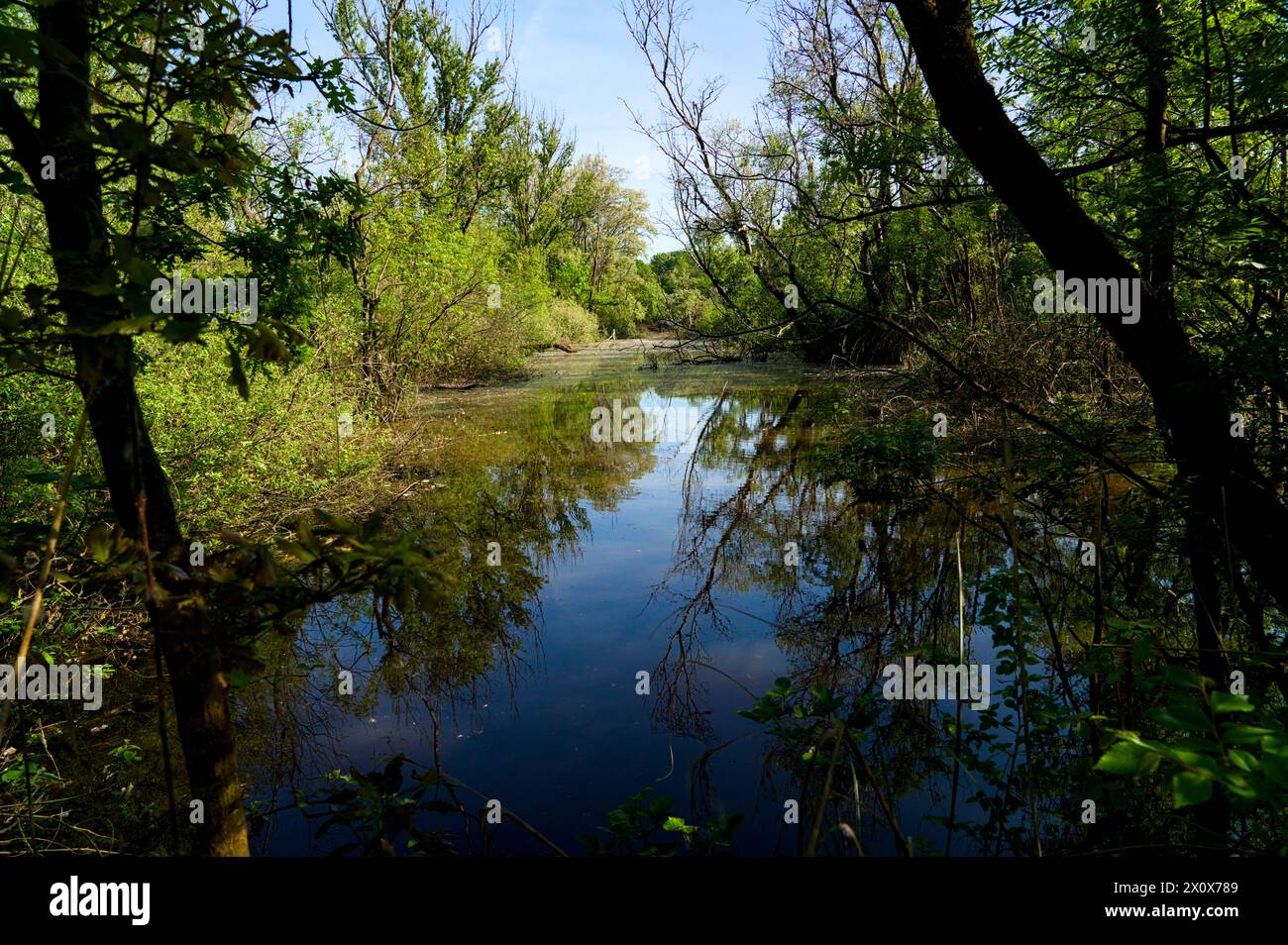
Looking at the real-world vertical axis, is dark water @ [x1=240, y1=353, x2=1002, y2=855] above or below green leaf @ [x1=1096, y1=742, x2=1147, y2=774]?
below

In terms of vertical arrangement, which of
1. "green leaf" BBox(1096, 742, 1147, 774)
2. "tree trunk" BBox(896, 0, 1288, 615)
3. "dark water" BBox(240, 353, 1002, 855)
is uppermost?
"tree trunk" BBox(896, 0, 1288, 615)

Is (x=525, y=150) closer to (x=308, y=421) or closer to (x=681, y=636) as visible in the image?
(x=308, y=421)

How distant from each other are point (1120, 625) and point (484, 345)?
21.1 metres

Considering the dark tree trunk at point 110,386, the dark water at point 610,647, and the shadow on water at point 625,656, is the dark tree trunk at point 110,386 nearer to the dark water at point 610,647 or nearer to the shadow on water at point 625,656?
the shadow on water at point 625,656

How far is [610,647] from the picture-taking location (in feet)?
19.2

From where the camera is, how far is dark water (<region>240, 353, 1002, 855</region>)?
3.96 metres

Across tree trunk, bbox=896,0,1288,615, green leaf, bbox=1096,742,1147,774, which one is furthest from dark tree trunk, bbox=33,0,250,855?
tree trunk, bbox=896,0,1288,615

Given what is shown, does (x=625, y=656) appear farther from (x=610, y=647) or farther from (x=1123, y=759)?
(x=1123, y=759)

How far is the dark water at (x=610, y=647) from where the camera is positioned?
3.96 m

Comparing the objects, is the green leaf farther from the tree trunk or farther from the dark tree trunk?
the tree trunk

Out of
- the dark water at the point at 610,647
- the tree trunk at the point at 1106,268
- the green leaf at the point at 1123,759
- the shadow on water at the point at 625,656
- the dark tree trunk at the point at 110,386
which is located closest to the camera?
the green leaf at the point at 1123,759

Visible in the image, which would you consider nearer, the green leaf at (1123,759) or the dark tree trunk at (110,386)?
the green leaf at (1123,759)

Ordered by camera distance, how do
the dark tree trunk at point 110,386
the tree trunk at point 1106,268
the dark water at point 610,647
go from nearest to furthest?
the dark tree trunk at point 110,386
the tree trunk at point 1106,268
the dark water at point 610,647

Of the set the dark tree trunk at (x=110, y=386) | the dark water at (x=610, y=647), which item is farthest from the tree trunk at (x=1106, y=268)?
the dark tree trunk at (x=110, y=386)
